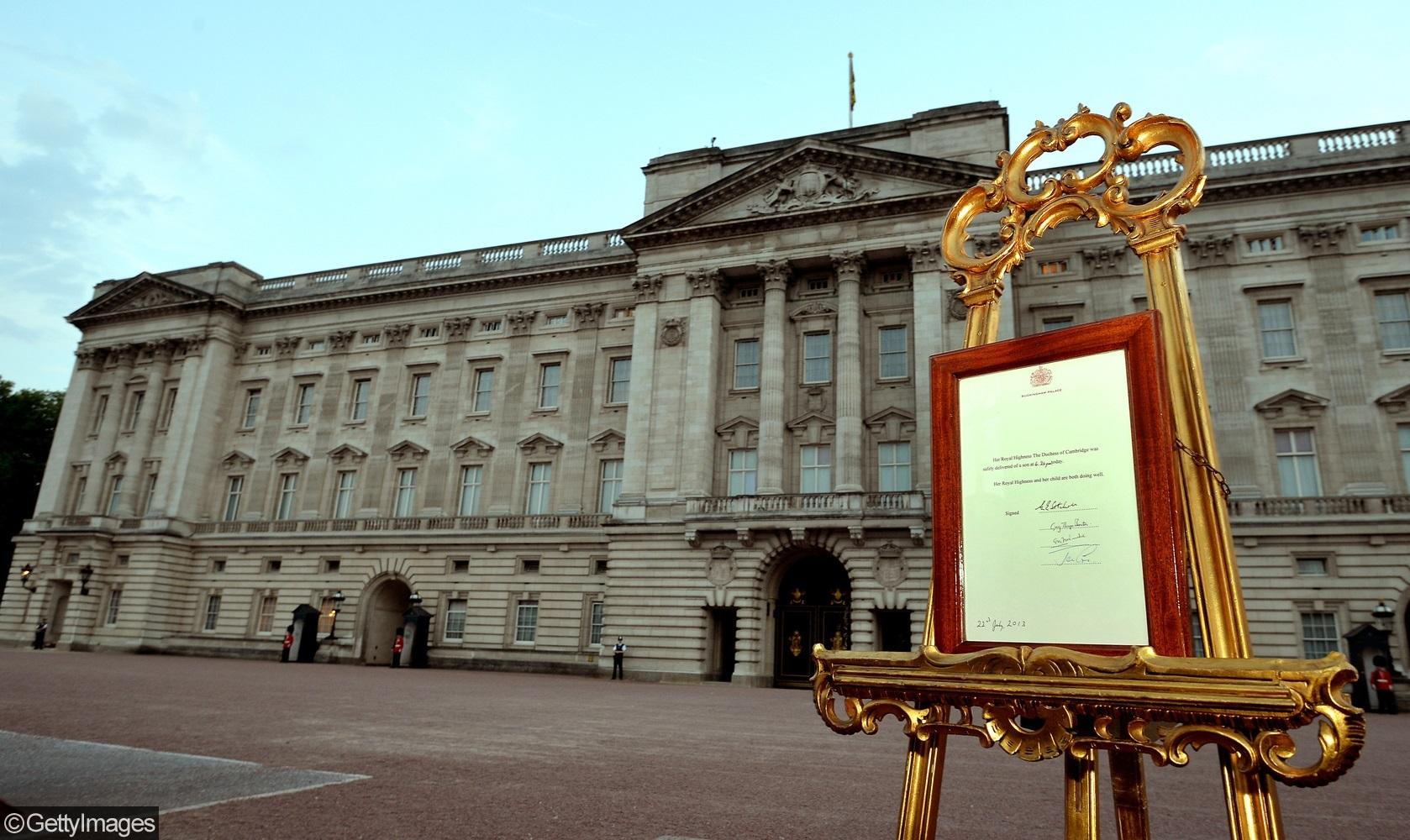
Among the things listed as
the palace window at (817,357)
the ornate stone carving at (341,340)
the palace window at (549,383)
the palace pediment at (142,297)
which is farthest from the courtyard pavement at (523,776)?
the palace pediment at (142,297)

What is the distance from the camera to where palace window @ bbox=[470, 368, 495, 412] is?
4203 centimetres

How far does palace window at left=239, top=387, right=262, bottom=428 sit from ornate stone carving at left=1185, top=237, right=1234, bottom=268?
44135 mm

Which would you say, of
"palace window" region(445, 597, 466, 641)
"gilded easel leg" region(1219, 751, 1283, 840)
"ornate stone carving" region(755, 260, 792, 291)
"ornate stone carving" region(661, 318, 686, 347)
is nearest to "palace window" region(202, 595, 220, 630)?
"palace window" region(445, 597, 466, 641)

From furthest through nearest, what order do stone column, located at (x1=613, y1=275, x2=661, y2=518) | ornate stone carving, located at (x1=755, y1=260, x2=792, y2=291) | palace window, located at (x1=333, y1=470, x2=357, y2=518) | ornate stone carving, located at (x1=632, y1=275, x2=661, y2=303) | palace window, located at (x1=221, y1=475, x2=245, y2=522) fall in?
palace window, located at (x1=221, y1=475, x2=245, y2=522), palace window, located at (x1=333, y1=470, x2=357, y2=518), ornate stone carving, located at (x1=632, y1=275, x2=661, y2=303), ornate stone carving, located at (x1=755, y1=260, x2=792, y2=291), stone column, located at (x1=613, y1=275, x2=661, y2=518)

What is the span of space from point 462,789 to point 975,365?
6.15 metres

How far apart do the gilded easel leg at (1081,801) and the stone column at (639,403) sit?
31011 mm

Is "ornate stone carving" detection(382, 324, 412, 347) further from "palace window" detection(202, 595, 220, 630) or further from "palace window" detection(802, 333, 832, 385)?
"palace window" detection(802, 333, 832, 385)

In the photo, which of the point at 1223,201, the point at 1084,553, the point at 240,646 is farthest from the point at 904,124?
the point at 240,646

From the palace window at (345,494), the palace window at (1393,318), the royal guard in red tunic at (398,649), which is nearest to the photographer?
the palace window at (1393,318)

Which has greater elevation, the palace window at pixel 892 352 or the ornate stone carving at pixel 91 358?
the ornate stone carving at pixel 91 358

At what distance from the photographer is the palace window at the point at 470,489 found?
40.7 meters

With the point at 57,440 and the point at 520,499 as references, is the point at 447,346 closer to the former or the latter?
the point at 520,499

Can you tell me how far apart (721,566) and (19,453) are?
52.3 meters

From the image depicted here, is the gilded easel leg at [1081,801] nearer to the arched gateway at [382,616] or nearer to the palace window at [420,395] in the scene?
the arched gateway at [382,616]
